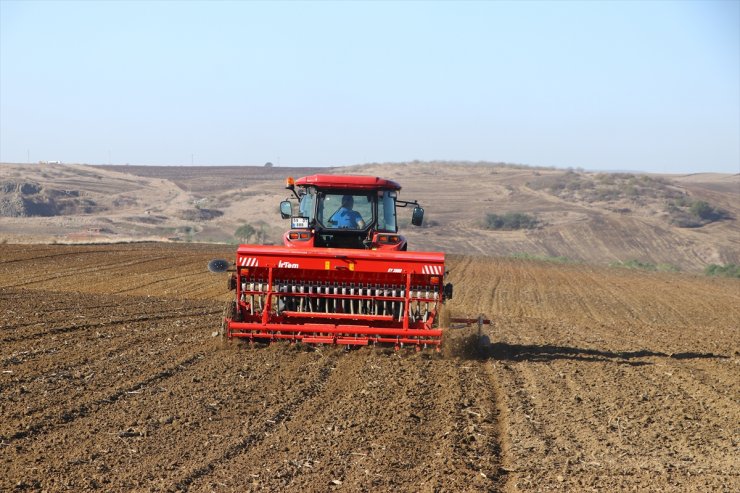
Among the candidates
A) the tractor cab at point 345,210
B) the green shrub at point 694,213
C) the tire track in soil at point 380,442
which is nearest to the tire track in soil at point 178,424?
the tire track in soil at point 380,442

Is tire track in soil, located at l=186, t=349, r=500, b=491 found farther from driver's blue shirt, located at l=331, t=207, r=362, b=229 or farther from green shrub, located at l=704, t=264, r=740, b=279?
green shrub, located at l=704, t=264, r=740, b=279

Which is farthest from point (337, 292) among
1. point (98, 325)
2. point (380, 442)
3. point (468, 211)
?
point (468, 211)

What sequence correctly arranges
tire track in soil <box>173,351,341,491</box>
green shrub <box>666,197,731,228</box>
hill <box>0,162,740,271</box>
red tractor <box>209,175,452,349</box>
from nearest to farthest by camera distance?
1. tire track in soil <box>173,351,341,491</box>
2. red tractor <box>209,175,452,349</box>
3. hill <box>0,162,740,271</box>
4. green shrub <box>666,197,731,228</box>

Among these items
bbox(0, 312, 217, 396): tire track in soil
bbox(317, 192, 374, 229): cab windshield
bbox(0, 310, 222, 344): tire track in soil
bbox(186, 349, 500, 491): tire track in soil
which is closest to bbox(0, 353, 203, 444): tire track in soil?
bbox(0, 312, 217, 396): tire track in soil

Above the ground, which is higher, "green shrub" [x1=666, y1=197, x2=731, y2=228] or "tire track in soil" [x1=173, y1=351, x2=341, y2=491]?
"tire track in soil" [x1=173, y1=351, x2=341, y2=491]

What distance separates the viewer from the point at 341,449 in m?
6.62

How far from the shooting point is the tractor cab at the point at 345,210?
12781 mm

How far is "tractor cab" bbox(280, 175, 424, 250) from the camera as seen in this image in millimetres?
12781

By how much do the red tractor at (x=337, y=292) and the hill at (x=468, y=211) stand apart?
1127 inches

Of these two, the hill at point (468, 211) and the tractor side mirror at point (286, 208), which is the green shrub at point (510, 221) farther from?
the tractor side mirror at point (286, 208)

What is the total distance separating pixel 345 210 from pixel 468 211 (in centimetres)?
5459

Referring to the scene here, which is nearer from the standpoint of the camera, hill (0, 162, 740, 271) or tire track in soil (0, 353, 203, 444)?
tire track in soil (0, 353, 203, 444)

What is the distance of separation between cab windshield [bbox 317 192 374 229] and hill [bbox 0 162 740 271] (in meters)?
28.0

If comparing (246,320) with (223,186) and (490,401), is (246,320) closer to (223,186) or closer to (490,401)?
(490,401)
